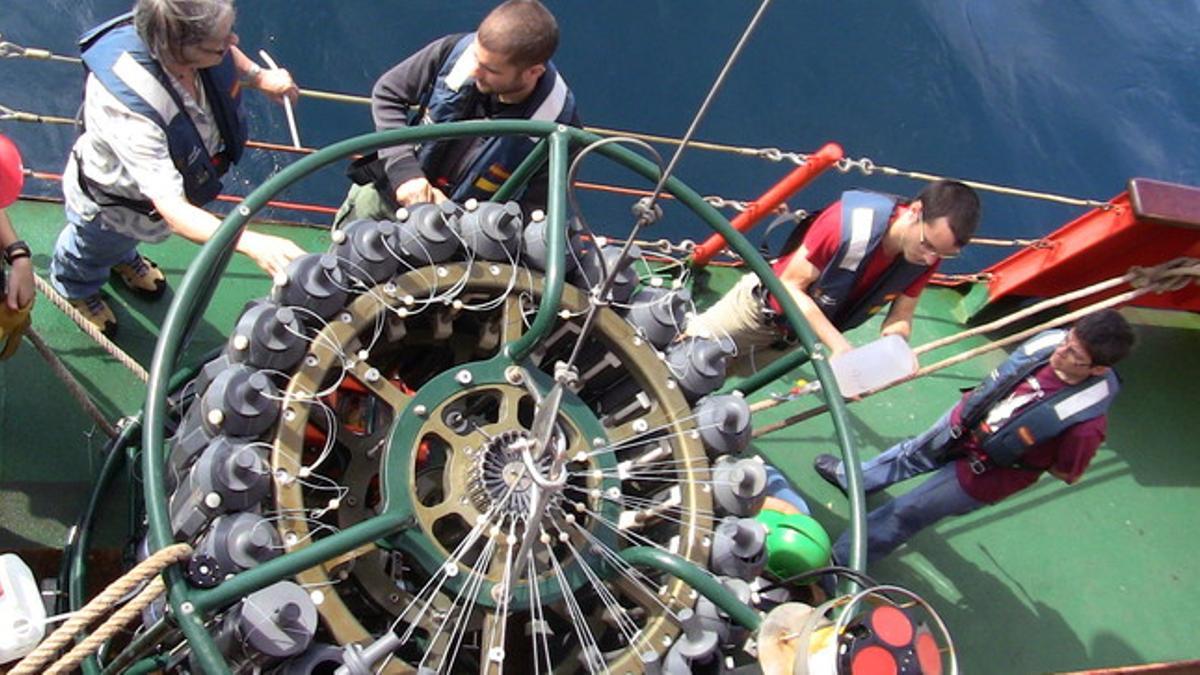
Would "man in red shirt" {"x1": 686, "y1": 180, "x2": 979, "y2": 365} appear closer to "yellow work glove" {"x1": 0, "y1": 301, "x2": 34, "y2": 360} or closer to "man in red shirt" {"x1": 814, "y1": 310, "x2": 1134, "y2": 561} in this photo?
"man in red shirt" {"x1": 814, "y1": 310, "x2": 1134, "y2": 561}

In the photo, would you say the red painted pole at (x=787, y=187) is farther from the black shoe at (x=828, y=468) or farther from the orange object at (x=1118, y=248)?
the orange object at (x=1118, y=248)

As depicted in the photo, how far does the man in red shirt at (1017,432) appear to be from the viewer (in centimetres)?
465

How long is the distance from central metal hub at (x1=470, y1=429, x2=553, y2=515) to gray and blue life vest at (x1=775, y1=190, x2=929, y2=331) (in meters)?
1.74

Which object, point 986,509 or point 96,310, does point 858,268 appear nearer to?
point 986,509

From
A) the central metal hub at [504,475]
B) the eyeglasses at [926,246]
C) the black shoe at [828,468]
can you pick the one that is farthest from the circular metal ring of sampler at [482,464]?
the black shoe at [828,468]

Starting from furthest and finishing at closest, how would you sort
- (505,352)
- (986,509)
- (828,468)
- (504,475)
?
(986,509) < (828,468) < (505,352) < (504,475)

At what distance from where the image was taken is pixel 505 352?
10.9 ft

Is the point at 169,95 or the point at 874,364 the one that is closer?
the point at 169,95

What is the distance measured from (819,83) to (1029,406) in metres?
5.04

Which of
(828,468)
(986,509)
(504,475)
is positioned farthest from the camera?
(986,509)

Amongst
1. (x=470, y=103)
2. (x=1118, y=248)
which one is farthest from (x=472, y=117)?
(x=1118, y=248)

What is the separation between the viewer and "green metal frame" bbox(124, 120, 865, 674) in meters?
2.72

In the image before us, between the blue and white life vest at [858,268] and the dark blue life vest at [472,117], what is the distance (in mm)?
1099

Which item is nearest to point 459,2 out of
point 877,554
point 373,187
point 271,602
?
point 373,187
